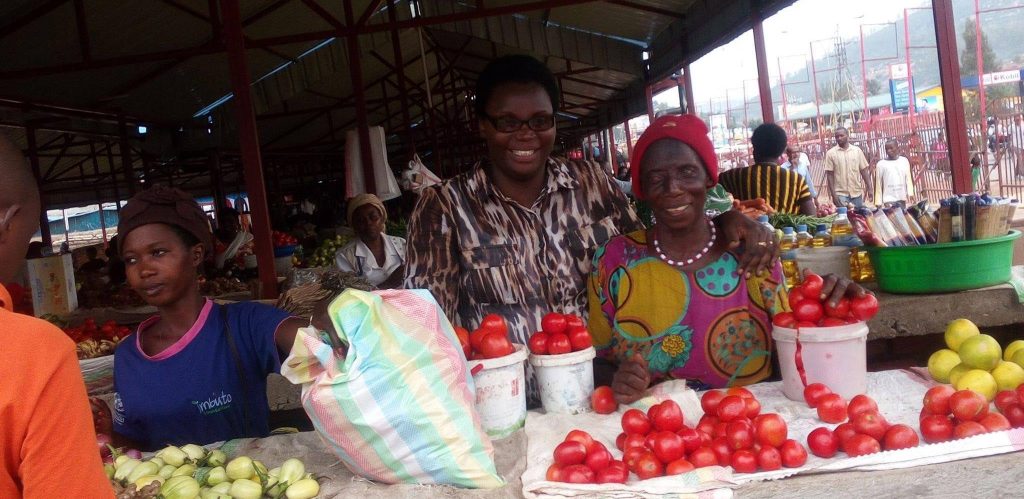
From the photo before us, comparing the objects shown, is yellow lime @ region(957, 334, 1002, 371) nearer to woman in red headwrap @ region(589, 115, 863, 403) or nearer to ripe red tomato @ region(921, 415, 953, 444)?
ripe red tomato @ region(921, 415, 953, 444)

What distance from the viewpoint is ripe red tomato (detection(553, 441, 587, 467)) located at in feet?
5.72

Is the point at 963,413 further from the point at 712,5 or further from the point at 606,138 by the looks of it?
the point at 606,138

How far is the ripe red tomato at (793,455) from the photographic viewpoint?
5.52 feet

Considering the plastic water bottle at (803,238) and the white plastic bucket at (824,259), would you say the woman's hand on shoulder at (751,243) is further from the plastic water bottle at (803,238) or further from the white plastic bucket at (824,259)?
the plastic water bottle at (803,238)

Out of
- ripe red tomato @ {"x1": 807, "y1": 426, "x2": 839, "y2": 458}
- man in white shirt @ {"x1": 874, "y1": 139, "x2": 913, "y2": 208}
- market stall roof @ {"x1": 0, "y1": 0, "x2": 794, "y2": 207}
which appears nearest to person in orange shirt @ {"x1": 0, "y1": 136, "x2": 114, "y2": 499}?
ripe red tomato @ {"x1": 807, "y1": 426, "x2": 839, "y2": 458}

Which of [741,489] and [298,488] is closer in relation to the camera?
[741,489]

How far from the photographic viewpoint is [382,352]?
65.1 inches

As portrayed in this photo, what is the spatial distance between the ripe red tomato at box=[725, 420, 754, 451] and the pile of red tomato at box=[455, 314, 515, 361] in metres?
0.60

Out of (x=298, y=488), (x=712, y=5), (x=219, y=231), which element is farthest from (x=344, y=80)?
(x=298, y=488)

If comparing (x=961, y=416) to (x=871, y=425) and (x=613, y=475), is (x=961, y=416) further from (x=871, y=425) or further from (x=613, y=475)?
(x=613, y=475)

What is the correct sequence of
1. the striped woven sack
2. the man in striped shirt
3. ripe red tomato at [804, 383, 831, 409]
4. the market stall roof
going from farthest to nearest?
the market stall roof, the man in striped shirt, ripe red tomato at [804, 383, 831, 409], the striped woven sack

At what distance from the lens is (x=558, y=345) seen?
209 centimetres

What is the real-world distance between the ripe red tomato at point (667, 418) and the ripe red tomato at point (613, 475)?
164mm

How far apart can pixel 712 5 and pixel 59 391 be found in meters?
11.2
